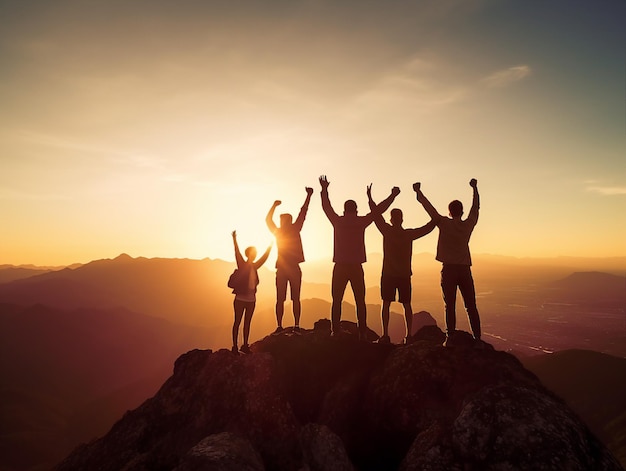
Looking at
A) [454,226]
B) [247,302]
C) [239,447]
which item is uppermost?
[454,226]

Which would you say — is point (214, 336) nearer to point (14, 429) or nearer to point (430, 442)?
point (14, 429)

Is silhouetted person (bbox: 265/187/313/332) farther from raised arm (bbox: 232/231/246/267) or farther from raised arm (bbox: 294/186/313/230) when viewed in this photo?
raised arm (bbox: 232/231/246/267)

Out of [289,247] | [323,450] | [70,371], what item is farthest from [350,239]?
[70,371]

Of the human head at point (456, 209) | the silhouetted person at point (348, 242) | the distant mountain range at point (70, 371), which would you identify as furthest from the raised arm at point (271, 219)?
the distant mountain range at point (70, 371)

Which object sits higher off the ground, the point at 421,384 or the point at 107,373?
the point at 421,384

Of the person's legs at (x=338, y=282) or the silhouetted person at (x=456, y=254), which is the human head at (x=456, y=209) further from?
the person's legs at (x=338, y=282)

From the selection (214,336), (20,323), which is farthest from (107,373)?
(214,336)

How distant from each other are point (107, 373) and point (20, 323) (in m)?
39.2

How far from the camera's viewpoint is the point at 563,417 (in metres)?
7.10

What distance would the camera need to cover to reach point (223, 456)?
23.8 feet

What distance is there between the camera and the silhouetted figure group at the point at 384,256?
989cm

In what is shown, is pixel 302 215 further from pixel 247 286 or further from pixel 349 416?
pixel 349 416

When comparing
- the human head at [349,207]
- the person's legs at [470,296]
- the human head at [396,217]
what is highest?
the human head at [349,207]

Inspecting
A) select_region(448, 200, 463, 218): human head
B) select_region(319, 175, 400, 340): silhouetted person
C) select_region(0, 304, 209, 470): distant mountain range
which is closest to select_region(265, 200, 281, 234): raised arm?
select_region(319, 175, 400, 340): silhouetted person
